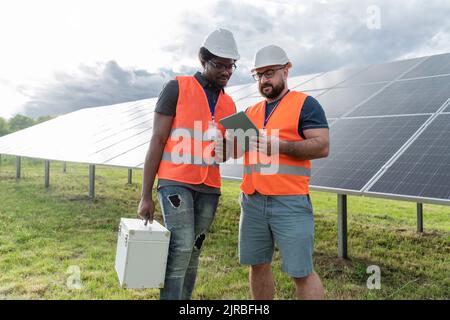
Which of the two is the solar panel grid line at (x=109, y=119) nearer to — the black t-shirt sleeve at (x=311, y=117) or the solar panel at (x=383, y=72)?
the solar panel at (x=383, y=72)

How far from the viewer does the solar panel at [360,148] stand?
491 centimetres

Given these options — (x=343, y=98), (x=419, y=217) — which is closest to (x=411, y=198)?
(x=343, y=98)

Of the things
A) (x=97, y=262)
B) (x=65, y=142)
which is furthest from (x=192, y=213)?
(x=65, y=142)

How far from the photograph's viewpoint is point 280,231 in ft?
9.52

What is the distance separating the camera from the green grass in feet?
15.5

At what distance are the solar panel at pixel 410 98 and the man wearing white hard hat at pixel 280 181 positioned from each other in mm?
3849

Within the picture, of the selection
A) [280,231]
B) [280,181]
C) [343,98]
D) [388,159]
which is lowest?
[280,231]

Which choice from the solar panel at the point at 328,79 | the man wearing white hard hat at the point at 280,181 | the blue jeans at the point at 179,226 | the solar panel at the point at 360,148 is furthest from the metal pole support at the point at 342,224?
the solar panel at the point at 328,79

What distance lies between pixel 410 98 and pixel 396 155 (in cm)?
202

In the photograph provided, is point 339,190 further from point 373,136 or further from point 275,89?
point 275,89

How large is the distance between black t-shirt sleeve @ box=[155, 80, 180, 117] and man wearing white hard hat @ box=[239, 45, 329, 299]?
630 mm

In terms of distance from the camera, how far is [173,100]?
2902 mm
